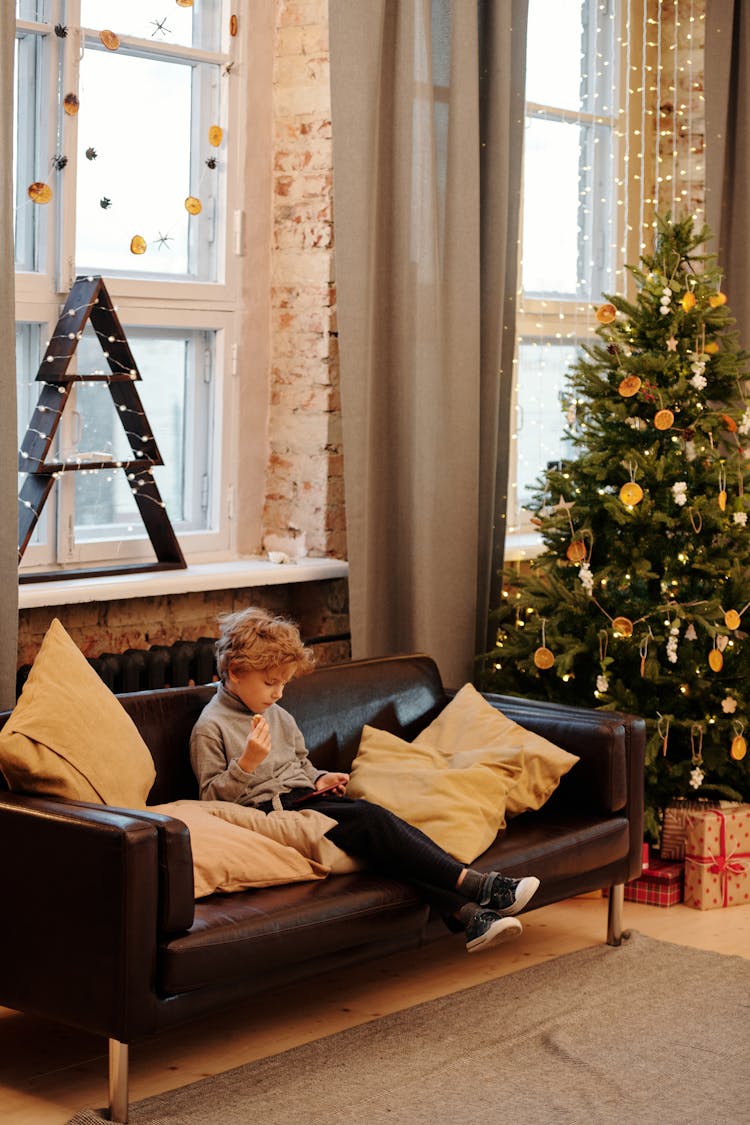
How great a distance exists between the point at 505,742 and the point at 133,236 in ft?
6.00

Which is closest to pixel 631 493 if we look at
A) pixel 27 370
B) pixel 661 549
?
pixel 661 549

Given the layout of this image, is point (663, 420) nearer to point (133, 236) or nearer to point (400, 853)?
point (133, 236)

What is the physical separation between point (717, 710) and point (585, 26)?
2.88 m

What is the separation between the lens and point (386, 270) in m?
4.77

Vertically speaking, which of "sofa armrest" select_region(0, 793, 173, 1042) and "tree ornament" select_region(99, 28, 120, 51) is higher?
"tree ornament" select_region(99, 28, 120, 51)

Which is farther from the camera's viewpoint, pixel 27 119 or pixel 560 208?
pixel 560 208

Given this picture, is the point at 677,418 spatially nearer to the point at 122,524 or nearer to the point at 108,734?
the point at 122,524

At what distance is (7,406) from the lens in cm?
371

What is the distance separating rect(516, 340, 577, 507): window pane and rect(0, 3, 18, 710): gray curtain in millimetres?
2573

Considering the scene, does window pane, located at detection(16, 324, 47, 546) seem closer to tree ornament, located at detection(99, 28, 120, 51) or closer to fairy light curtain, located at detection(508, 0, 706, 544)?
tree ornament, located at detection(99, 28, 120, 51)

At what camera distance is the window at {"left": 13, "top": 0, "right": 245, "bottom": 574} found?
4281 mm

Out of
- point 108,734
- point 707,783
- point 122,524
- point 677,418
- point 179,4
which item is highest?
point 179,4

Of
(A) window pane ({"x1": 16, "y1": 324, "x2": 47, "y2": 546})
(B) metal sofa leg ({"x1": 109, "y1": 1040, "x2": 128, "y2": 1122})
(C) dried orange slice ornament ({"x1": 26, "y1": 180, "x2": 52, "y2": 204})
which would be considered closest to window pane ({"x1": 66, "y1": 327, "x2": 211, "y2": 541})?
(A) window pane ({"x1": 16, "y1": 324, "x2": 47, "y2": 546})

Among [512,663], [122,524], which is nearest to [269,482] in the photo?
[122,524]
